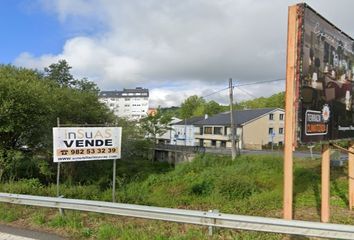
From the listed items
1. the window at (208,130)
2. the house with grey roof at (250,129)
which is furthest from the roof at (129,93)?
the house with grey roof at (250,129)

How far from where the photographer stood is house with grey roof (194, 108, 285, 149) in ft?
225

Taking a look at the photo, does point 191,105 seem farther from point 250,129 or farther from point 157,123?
point 157,123

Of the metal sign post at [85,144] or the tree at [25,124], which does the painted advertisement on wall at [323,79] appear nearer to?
the metal sign post at [85,144]

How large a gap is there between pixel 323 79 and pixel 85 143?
5.48 metres

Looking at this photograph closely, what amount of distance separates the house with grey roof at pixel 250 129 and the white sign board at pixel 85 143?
56923 mm

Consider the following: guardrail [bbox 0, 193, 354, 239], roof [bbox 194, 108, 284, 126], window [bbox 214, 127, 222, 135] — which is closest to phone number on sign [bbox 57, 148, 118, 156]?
guardrail [bbox 0, 193, 354, 239]

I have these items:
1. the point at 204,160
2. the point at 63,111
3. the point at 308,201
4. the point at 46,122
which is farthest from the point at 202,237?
the point at 204,160

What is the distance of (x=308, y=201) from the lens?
30.8ft

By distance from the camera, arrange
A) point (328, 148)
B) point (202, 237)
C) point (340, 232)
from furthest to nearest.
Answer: point (328, 148) → point (202, 237) → point (340, 232)

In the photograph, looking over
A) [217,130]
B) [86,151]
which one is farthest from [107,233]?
[217,130]

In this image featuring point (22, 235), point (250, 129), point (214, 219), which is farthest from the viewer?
point (250, 129)

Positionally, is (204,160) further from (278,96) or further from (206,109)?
Answer: (206,109)

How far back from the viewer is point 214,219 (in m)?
5.48

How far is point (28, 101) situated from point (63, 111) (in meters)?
8.92
